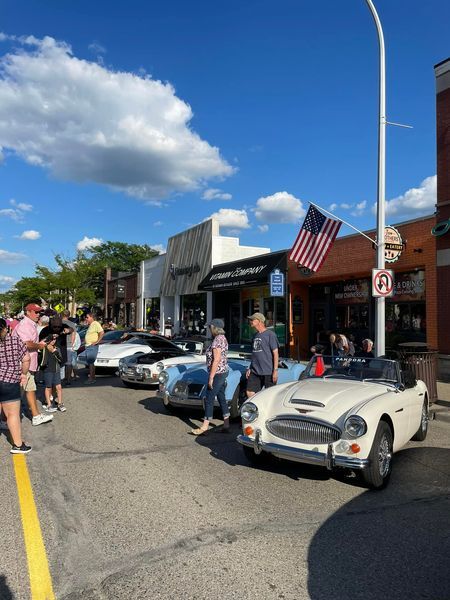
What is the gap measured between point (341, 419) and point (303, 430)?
388 mm

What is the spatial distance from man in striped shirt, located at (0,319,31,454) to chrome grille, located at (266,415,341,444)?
3032mm

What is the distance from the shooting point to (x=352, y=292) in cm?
1739

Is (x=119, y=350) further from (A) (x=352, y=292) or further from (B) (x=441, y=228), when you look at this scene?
(B) (x=441, y=228)

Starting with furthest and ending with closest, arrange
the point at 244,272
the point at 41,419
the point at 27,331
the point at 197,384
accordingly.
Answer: the point at 244,272 → the point at 27,331 → the point at 197,384 → the point at 41,419

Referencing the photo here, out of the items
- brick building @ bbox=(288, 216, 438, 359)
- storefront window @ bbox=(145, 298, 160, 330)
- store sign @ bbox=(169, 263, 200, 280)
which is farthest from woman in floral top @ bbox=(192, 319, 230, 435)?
storefront window @ bbox=(145, 298, 160, 330)

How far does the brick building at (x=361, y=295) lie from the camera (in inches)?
546

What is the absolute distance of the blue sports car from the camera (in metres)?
7.84

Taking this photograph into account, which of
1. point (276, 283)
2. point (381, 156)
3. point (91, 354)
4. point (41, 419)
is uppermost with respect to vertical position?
point (381, 156)

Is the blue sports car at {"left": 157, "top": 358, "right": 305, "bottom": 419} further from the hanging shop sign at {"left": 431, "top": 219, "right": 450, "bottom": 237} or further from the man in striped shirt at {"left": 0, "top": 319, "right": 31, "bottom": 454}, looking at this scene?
the hanging shop sign at {"left": 431, "top": 219, "right": 450, "bottom": 237}

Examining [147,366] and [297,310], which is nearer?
[147,366]

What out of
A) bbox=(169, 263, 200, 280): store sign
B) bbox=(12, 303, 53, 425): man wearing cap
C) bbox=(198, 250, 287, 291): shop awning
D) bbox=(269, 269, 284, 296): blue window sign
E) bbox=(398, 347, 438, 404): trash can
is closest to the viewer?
bbox=(12, 303, 53, 425): man wearing cap

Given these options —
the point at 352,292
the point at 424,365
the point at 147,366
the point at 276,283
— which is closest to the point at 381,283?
the point at 424,365

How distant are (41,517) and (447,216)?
1268cm

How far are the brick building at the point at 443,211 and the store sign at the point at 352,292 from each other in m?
3.51
